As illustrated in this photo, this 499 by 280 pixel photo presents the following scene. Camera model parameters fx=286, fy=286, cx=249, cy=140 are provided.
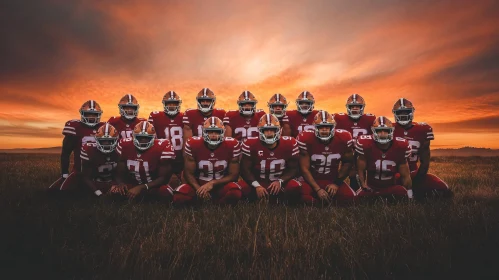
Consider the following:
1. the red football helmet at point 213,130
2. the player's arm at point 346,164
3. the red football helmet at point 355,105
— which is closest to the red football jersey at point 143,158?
the red football helmet at point 213,130

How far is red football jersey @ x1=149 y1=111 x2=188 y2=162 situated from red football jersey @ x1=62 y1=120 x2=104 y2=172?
5.60 feet

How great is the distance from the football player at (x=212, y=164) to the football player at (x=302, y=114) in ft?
7.49

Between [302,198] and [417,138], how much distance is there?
145 inches

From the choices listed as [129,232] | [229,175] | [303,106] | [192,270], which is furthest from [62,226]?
[303,106]

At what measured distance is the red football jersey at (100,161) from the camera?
23.5ft

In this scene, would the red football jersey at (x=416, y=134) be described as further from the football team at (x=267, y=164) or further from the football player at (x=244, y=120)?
the football player at (x=244, y=120)

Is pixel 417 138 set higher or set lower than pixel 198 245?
higher

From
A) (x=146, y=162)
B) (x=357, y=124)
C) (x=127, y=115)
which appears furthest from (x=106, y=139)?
A: (x=357, y=124)

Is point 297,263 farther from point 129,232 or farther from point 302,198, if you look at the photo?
point 302,198

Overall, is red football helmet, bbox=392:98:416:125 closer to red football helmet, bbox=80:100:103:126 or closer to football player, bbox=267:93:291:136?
football player, bbox=267:93:291:136

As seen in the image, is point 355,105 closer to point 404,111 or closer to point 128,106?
point 404,111

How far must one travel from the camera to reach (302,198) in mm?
6605

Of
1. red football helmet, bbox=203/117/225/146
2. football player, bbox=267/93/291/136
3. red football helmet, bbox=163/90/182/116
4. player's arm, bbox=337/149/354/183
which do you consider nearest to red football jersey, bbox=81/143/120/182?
red football helmet, bbox=163/90/182/116

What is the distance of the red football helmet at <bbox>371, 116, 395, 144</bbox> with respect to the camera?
22.3ft
